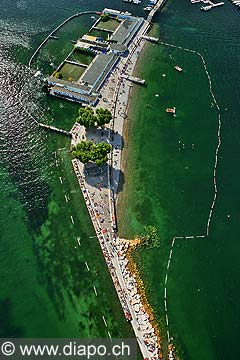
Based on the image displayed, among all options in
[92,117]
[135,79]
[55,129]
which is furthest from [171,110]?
A: [55,129]

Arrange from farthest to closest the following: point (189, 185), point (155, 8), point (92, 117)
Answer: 1. point (155, 8)
2. point (92, 117)
3. point (189, 185)

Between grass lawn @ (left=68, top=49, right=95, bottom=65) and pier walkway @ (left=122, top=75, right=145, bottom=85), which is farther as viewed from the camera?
grass lawn @ (left=68, top=49, right=95, bottom=65)

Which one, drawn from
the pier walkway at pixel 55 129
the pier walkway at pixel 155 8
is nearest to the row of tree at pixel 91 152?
the pier walkway at pixel 55 129

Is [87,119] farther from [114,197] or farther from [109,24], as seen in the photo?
[109,24]

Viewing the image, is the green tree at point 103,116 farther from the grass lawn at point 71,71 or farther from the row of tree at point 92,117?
the grass lawn at point 71,71

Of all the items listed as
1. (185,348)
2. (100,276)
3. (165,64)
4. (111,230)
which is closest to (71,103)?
(165,64)

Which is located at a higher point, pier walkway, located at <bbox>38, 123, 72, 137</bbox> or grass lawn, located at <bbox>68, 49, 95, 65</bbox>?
grass lawn, located at <bbox>68, 49, 95, 65</bbox>

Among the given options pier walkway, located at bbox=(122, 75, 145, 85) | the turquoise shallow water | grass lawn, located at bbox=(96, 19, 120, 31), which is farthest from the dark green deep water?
grass lawn, located at bbox=(96, 19, 120, 31)

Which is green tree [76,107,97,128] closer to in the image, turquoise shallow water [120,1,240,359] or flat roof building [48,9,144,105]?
flat roof building [48,9,144,105]
